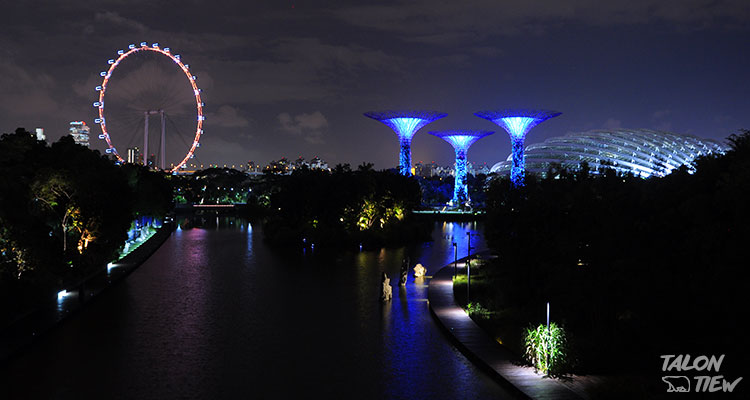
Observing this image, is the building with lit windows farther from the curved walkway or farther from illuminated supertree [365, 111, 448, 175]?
the curved walkway

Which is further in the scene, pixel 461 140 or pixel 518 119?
pixel 461 140

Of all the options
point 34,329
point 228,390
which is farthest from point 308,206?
point 228,390

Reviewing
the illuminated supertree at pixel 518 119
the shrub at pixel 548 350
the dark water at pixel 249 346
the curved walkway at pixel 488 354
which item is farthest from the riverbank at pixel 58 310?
the illuminated supertree at pixel 518 119

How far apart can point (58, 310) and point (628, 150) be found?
3417 inches

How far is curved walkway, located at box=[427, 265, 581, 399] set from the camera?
Answer: 16906mm

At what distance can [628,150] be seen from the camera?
9812 centimetres

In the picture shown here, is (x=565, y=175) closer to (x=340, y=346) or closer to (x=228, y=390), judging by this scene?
(x=340, y=346)

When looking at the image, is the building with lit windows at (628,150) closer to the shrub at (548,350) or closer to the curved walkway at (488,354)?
the curved walkway at (488,354)

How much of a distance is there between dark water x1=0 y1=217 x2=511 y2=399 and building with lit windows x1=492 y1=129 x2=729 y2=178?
62473mm

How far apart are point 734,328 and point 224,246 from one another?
150ft

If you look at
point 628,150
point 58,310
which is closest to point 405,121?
point 628,150

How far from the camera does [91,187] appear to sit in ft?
121

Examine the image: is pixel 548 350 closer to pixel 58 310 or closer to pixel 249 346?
pixel 249 346

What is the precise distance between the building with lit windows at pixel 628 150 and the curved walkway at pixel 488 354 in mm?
64389
